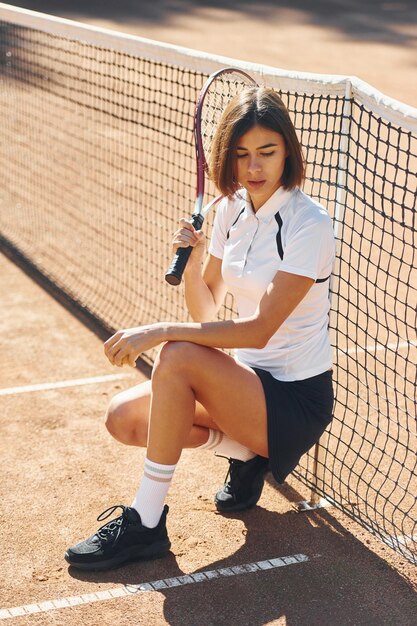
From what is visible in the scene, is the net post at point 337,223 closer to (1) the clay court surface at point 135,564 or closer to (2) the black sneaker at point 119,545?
(1) the clay court surface at point 135,564

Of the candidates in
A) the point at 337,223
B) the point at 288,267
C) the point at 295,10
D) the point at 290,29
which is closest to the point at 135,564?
the point at 288,267

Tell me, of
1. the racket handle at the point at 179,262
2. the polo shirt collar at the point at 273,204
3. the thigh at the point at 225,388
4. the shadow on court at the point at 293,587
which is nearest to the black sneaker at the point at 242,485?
the shadow on court at the point at 293,587

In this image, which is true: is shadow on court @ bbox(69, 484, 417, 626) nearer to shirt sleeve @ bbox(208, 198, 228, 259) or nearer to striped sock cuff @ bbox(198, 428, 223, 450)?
striped sock cuff @ bbox(198, 428, 223, 450)

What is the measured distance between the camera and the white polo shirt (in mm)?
3773

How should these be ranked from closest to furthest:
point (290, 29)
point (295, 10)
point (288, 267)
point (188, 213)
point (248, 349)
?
point (288, 267) → point (248, 349) → point (188, 213) → point (290, 29) → point (295, 10)

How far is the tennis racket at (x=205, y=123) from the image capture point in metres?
4.05

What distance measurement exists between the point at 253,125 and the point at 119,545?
1.75 m

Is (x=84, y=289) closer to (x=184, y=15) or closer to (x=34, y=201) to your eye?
(x=34, y=201)

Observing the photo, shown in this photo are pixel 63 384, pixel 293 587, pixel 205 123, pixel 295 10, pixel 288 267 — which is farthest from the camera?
pixel 295 10

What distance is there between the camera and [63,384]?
5754 millimetres

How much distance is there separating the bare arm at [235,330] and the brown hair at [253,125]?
1.46ft

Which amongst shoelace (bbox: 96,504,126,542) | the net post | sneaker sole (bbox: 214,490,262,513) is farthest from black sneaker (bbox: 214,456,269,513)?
shoelace (bbox: 96,504,126,542)

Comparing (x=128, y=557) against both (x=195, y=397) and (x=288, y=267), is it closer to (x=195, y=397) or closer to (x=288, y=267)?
(x=195, y=397)

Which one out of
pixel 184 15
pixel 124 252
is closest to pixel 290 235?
pixel 124 252
